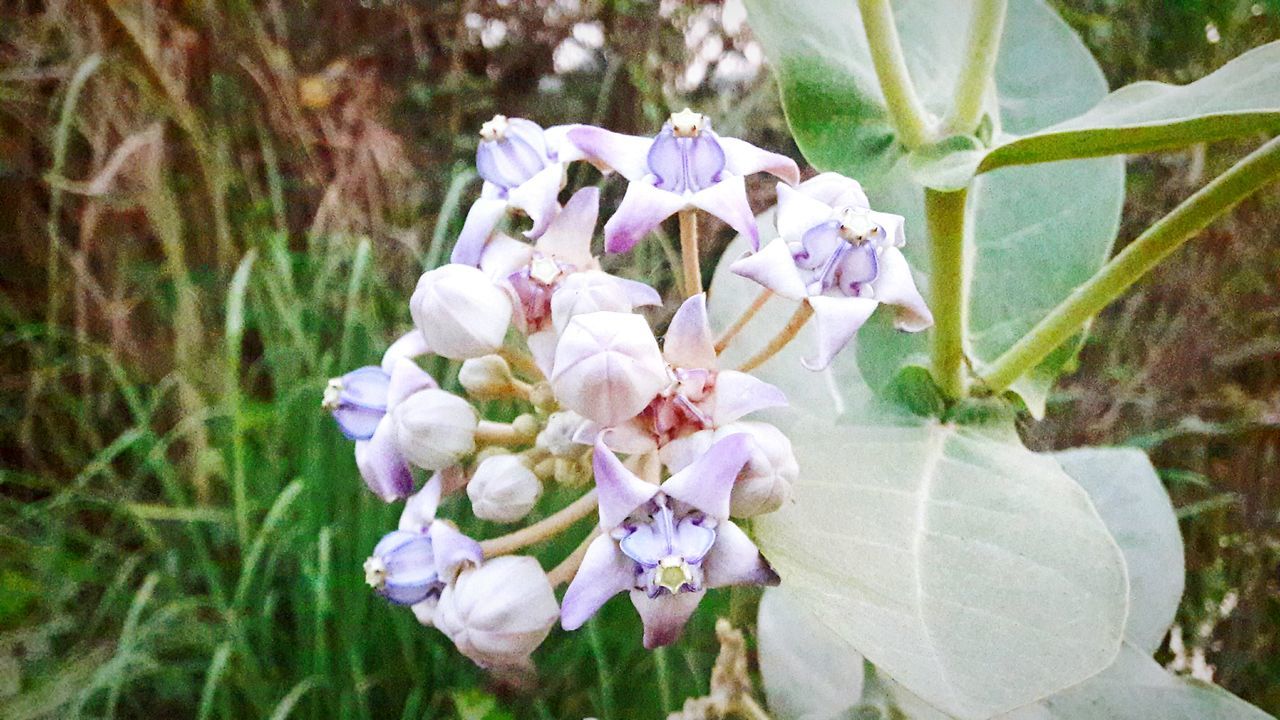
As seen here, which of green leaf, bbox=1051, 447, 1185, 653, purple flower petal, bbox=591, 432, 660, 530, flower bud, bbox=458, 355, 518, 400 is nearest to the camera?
purple flower petal, bbox=591, 432, 660, 530

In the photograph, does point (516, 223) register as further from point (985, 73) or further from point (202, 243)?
point (202, 243)

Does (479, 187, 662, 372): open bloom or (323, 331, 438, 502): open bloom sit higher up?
(479, 187, 662, 372): open bloom

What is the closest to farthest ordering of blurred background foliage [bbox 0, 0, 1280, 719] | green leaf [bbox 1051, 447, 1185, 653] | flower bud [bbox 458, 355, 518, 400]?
flower bud [bbox 458, 355, 518, 400]
green leaf [bbox 1051, 447, 1185, 653]
blurred background foliage [bbox 0, 0, 1280, 719]

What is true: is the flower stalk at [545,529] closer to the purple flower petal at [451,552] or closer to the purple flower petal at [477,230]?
the purple flower petal at [451,552]

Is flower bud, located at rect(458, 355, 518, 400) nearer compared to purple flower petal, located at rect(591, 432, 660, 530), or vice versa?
purple flower petal, located at rect(591, 432, 660, 530)

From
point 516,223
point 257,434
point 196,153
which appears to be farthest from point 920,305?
point 196,153

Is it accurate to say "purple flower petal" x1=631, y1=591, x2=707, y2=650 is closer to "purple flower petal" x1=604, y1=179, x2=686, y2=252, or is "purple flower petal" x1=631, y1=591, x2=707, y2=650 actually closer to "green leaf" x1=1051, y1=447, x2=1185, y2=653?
"purple flower petal" x1=604, y1=179, x2=686, y2=252

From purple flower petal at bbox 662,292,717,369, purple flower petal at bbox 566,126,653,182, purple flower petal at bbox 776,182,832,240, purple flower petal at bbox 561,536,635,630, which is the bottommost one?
purple flower petal at bbox 561,536,635,630

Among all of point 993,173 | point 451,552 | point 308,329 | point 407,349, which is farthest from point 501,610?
point 308,329

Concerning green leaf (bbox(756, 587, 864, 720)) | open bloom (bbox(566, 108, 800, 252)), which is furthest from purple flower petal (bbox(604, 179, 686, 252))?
green leaf (bbox(756, 587, 864, 720))

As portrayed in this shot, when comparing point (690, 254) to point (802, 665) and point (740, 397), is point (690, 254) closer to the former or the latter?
point (740, 397)
